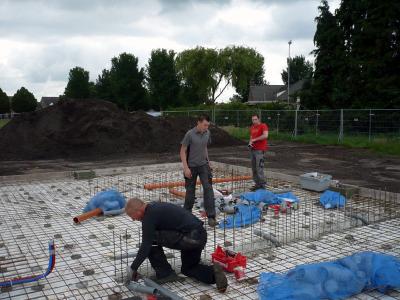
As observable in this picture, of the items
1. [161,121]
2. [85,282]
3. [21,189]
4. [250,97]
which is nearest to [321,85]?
[161,121]

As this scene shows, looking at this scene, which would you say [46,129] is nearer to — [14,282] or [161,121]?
[161,121]

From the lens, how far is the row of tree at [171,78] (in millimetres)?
40875

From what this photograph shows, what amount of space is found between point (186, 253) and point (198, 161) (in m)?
2.16

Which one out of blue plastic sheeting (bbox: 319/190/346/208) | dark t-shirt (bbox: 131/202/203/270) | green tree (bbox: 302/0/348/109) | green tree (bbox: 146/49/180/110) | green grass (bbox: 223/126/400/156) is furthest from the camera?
green tree (bbox: 146/49/180/110)

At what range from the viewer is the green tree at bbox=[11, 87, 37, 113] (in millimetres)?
58309

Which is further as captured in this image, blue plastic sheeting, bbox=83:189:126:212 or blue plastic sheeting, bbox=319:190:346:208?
blue plastic sheeting, bbox=319:190:346:208

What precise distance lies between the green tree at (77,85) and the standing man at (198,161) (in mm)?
57647

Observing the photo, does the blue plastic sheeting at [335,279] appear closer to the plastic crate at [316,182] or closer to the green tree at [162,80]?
the plastic crate at [316,182]

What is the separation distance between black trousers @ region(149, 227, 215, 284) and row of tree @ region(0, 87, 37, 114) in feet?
198

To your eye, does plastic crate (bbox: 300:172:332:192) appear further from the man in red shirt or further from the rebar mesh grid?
the man in red shirt

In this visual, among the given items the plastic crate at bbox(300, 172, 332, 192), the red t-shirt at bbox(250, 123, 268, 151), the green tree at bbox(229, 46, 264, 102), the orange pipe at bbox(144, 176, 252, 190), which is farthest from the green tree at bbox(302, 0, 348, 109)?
the green tree at bbox(229, 46, 264, 102)

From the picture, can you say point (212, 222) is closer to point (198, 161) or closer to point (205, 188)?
point (205, 188)

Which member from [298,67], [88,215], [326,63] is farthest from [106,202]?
[298,67]

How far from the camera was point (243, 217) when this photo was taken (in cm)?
573
